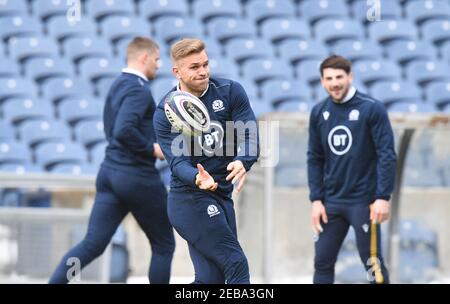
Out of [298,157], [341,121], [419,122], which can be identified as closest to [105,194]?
[341,121]

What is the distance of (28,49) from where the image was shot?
41.9 feet

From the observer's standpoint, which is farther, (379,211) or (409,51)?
(409,51)

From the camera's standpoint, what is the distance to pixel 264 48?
523 inches

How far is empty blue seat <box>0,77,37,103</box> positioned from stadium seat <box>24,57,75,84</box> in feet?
0.88

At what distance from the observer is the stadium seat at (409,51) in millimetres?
13578

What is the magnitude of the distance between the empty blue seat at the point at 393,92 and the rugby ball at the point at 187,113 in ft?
23.5

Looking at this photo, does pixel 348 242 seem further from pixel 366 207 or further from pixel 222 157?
pixel 222 157

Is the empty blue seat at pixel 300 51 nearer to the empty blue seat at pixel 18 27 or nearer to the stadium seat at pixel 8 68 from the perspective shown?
the empty blue seat at pixel 18 27

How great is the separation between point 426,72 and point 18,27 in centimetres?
491

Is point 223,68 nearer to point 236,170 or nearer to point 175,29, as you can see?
point 175,29

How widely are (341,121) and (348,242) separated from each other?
2432 mm

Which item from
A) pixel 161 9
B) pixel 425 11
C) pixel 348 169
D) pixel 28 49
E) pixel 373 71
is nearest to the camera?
pixel 348 169

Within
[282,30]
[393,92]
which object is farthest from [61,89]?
[393,92]

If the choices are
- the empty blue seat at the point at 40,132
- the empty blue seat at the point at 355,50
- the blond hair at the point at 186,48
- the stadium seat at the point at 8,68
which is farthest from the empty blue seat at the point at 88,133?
the blond hair at the point at 186,48
